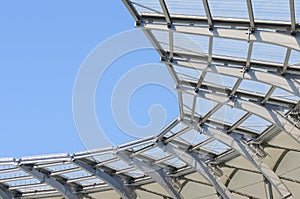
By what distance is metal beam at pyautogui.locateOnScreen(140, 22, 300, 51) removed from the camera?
69.3 feet

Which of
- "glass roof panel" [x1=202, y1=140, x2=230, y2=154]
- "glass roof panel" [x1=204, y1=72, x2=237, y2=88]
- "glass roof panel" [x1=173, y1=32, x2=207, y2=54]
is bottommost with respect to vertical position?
"glass roof panel" [x1=202, y1=140, x2=230, y2=154]

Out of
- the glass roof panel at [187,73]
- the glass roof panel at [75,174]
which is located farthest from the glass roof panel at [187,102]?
the glass roof panel at [75,174]

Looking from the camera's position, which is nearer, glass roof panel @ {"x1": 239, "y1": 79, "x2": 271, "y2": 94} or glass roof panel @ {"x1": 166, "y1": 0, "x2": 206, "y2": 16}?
glass roof panel @ {"x1": 166, "y1": 0, "x2": 206, "y2": 16}

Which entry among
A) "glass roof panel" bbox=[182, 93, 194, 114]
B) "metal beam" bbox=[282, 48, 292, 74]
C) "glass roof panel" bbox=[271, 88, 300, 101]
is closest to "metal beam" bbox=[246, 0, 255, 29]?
"metal beam" bbox=[282, 48, 292, 74]

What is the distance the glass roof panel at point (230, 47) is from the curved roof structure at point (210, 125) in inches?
1.8

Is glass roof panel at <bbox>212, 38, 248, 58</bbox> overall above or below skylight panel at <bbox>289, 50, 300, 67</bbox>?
above

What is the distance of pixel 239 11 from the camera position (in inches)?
856

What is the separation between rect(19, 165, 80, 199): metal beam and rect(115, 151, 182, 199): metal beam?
21.9ft

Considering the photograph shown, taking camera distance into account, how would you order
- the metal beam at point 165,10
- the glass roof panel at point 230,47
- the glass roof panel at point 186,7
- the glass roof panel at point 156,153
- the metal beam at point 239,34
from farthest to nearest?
the glass roof panel at point 156,153, the glass roof panel at point 230,47, the metal beam at point 165,10, the glass roof panel at point 186,7, the metal beam at point 239,34

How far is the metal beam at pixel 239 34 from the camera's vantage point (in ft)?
69.3

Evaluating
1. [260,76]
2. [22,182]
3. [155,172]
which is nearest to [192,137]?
[155,172]

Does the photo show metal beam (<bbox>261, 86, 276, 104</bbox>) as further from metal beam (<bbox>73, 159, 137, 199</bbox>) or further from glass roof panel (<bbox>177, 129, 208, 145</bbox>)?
metal beam (<bbox>73, 159, 137, 199</bbox>)

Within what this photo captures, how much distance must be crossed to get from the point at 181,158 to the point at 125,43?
36.2 feet

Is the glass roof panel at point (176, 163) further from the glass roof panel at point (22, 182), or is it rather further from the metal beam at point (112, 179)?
the glass roof panel at point (22, 182)
